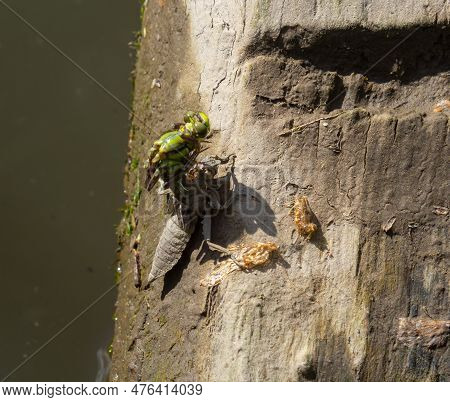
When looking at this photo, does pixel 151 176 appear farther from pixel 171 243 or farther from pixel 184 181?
pixel 171 243

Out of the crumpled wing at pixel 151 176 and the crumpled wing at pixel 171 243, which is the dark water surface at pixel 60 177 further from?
the crumpled wing at pixel 151 176

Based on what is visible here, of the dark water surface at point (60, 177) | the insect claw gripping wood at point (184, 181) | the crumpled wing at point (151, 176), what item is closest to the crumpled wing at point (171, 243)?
the insect claw gripping wood at point (184, 181)

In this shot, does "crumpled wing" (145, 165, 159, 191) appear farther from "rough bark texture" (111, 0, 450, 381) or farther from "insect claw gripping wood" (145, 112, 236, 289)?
"rough bark texture" (111, 0, 450, 381)

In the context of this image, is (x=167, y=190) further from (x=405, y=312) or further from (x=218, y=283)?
(x=405, y=312)

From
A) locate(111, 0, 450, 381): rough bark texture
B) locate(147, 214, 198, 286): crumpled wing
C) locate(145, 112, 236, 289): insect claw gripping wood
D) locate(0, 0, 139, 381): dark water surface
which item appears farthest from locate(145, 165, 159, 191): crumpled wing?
locate(0, 0, 139, 381): dark water surface

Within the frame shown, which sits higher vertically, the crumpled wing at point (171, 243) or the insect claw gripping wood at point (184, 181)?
the insect claw gripping wood at point (184, 181)

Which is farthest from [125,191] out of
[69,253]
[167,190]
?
[167,190]
